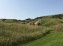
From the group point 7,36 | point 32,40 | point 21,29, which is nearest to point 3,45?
point 7,36

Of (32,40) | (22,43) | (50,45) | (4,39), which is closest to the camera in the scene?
(50,45)

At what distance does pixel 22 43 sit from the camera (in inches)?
707

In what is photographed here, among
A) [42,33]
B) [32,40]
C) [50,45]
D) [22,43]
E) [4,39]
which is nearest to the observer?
[50,45]

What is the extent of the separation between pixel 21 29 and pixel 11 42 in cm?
581

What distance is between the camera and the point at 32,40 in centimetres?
1955

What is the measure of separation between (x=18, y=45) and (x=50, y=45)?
322 centimetres

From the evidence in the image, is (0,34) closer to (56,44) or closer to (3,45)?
(3,45)

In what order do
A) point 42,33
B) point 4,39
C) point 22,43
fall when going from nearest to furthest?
point 4,39, point 22,43, point 42,33

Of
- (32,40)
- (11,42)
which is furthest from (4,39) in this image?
(32,40)

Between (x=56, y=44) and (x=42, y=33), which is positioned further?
(x=42, y=33)

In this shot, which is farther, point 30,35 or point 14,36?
point 30,35

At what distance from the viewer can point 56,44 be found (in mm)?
15852

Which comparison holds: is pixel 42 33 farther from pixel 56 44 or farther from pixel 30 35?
pixel 56 44

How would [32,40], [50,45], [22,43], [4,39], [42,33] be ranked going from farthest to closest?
[42,33] < [32,40] < [22,43] < [4,39] < [50,45]
